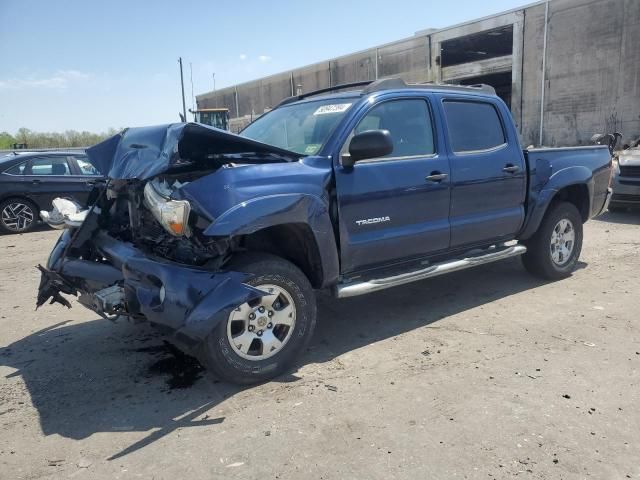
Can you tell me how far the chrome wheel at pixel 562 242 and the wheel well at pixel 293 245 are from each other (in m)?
3.20

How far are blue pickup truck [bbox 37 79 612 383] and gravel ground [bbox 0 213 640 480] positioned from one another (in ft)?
1.46

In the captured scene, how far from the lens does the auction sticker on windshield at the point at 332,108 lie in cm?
414

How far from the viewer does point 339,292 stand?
3824 millimetres

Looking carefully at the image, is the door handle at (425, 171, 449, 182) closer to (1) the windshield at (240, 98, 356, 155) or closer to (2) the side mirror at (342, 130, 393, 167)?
(2) the side mirror at (342, 130, 393, 167)

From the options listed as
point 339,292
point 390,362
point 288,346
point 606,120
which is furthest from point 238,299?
point 606,120

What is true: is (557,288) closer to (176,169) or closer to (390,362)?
(390,362)

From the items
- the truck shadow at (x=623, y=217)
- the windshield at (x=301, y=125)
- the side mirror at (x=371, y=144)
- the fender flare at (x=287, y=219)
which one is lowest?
the truck shadow at (x=623, y=217)

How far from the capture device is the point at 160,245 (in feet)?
11.8

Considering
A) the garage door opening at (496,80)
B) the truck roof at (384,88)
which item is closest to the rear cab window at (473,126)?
the truck roof at (384,88)

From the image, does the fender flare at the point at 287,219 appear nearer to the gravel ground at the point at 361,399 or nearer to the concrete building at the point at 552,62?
the gravel ground at the point at 361,399

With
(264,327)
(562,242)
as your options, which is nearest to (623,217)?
(562,242)

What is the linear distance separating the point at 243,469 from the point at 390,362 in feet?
5.00

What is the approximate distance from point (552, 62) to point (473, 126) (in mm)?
26759

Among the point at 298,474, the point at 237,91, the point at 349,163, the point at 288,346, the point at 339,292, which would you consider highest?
the point at 237,91
